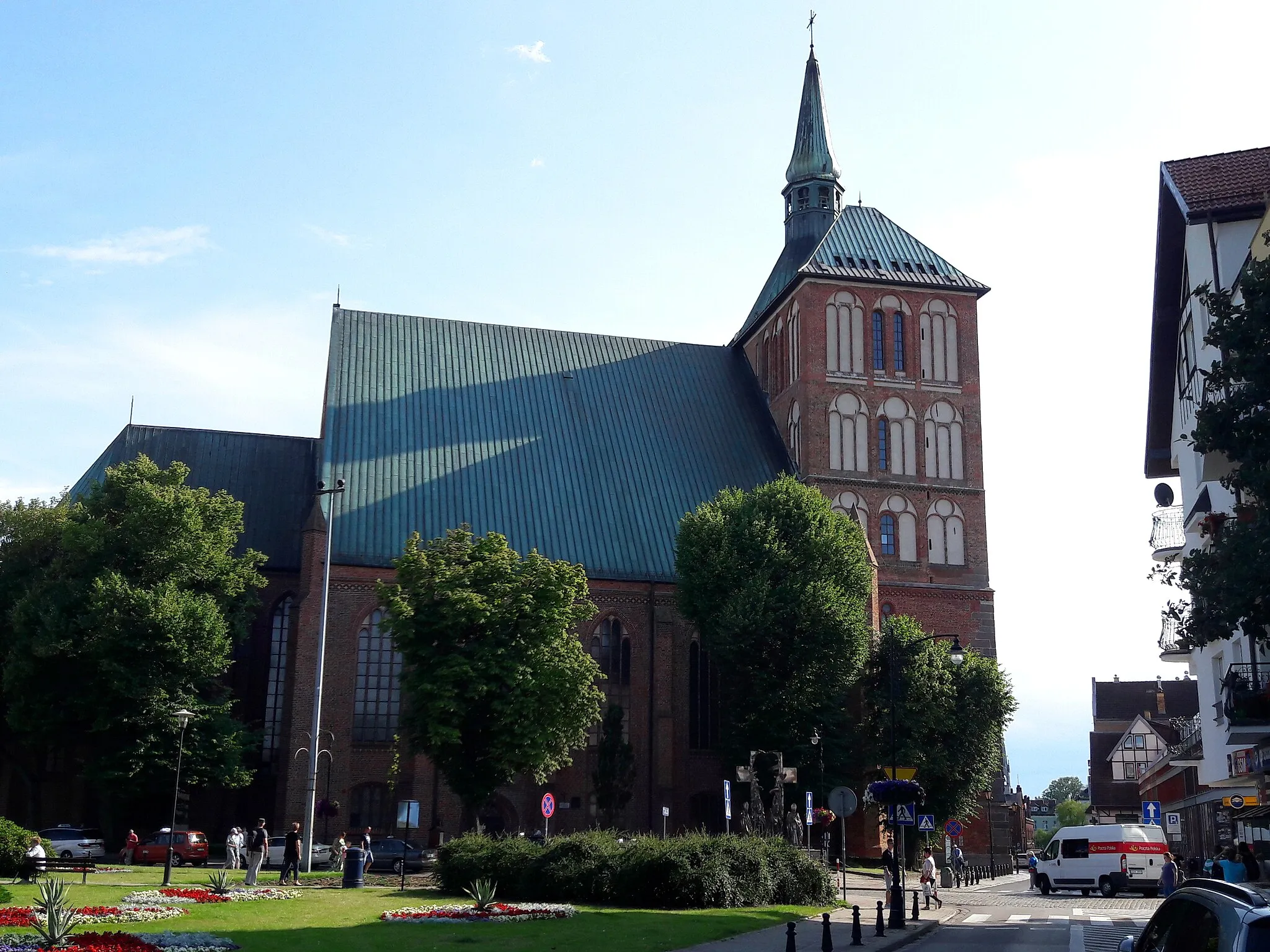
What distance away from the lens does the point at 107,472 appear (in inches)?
1864

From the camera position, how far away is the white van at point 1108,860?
127ft

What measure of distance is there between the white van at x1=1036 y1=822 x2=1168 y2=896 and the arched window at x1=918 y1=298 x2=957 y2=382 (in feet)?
83.2

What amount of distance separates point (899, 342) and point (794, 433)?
21.6 ft

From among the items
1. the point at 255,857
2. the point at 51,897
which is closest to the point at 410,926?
the point at 51,897

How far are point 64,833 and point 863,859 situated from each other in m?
29.4

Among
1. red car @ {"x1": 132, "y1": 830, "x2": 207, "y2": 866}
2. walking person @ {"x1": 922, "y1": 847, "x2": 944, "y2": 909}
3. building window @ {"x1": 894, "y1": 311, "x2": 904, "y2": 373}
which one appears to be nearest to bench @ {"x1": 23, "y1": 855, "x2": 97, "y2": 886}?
red car @ {"x1": 132, "y1": 830, "x2": 207, "y2": 866}

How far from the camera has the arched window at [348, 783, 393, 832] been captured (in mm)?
48781

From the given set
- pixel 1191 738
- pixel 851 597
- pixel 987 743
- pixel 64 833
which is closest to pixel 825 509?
pixel 851 597

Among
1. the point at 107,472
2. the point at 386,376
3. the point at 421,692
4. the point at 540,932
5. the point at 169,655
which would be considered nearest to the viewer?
the point at 540,932

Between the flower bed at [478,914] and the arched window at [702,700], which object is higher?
the arched window at [702,700]

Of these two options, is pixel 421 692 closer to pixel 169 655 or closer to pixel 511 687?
pixel 511 687

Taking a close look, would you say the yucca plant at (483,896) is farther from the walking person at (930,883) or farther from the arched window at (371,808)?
the arched window at (371,808)

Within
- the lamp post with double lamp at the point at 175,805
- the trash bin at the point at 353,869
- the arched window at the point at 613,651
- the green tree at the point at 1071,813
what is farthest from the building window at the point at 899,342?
the green tree at the point at 1071,813

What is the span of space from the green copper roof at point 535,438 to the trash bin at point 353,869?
802 inches
